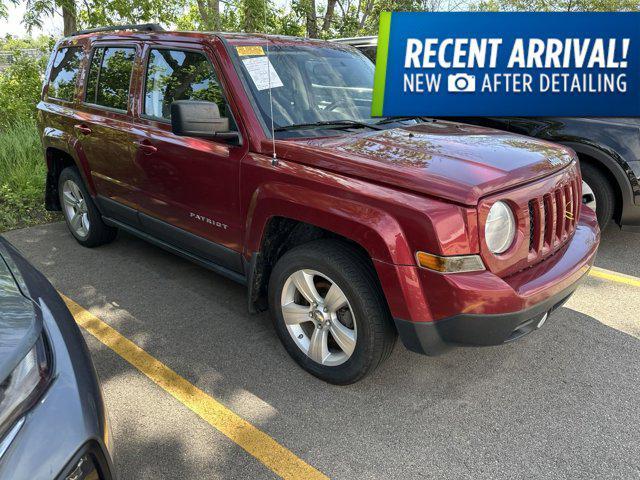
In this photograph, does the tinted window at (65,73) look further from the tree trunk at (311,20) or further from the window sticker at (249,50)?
the tree trunk at (311,20)

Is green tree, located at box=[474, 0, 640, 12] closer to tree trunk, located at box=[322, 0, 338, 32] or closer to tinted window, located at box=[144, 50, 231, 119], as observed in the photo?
tree trunk, located at box=[322, 0, 338, 32]

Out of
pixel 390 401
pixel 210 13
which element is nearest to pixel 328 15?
pixel 210 13

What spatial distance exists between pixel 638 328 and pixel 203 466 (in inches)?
114

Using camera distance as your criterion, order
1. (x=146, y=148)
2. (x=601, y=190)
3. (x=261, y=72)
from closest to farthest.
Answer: (x=261, y=72), (x=146, y=148), (x=601, y=190)

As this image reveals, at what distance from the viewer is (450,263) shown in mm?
2246

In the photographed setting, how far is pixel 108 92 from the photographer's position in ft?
A: 13.4

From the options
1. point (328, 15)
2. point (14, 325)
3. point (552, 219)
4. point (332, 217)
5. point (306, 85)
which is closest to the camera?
point (14, 325)

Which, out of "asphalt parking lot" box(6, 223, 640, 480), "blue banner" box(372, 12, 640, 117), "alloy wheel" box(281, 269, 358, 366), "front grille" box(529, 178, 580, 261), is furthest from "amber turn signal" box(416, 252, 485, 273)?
"blue banner" box(372, 12, 640, 117)

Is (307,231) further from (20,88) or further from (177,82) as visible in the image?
(20,88)

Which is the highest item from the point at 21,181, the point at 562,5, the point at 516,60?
the point at 562,5

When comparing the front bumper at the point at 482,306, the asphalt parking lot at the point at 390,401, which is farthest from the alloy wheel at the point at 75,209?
the front bumper at the point at 482,306

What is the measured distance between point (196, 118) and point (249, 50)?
0.73m

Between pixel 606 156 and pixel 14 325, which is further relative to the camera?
pixel 606 156

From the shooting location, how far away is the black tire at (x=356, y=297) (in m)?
2.53
